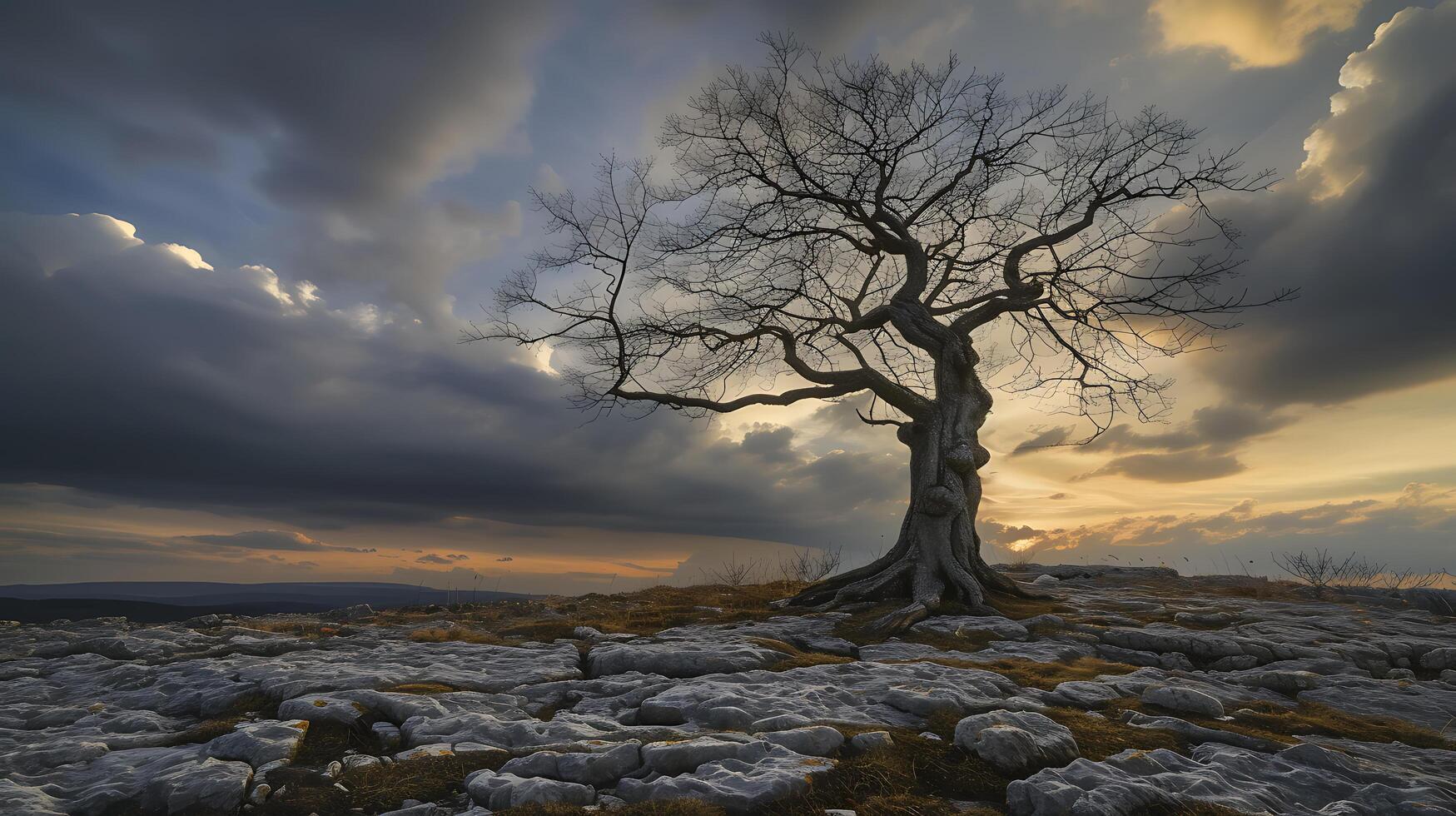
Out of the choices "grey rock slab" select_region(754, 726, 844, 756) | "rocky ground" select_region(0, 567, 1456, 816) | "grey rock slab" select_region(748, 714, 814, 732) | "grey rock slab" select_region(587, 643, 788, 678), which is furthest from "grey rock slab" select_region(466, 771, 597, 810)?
"grey rock slab" select_region(587, 643, 788, 678)

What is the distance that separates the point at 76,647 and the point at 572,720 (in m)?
6.78

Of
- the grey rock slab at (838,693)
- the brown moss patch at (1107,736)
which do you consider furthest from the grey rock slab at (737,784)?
the brown moss patch at (1107,736)

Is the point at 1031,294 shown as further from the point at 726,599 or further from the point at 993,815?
the point at 993,815

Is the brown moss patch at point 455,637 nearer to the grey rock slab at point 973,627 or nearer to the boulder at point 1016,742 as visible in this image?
the grey rock slab at point 973,627

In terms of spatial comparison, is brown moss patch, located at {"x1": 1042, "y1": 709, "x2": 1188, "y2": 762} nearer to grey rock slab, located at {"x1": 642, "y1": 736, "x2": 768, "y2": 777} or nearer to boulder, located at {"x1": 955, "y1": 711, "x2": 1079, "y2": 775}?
boulder, located at {"x1": 955, "y1": 711, "x2": 1079, "y2": 775}

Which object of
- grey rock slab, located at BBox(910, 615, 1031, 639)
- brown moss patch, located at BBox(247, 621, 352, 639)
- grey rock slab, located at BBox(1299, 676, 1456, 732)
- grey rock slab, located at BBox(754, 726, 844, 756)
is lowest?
brown moss patch, located at BBox(247, 621, 352, 639)

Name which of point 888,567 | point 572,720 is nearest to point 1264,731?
point 572,720

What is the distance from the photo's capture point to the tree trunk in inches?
464

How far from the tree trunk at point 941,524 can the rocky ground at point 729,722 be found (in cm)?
245

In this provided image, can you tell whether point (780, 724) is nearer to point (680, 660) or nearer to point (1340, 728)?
point (680, 660)

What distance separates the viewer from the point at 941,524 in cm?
1223

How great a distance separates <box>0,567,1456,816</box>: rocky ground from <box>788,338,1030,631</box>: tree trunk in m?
2.45

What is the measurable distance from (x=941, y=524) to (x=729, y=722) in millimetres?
8512

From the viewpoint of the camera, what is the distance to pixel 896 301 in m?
13.9
